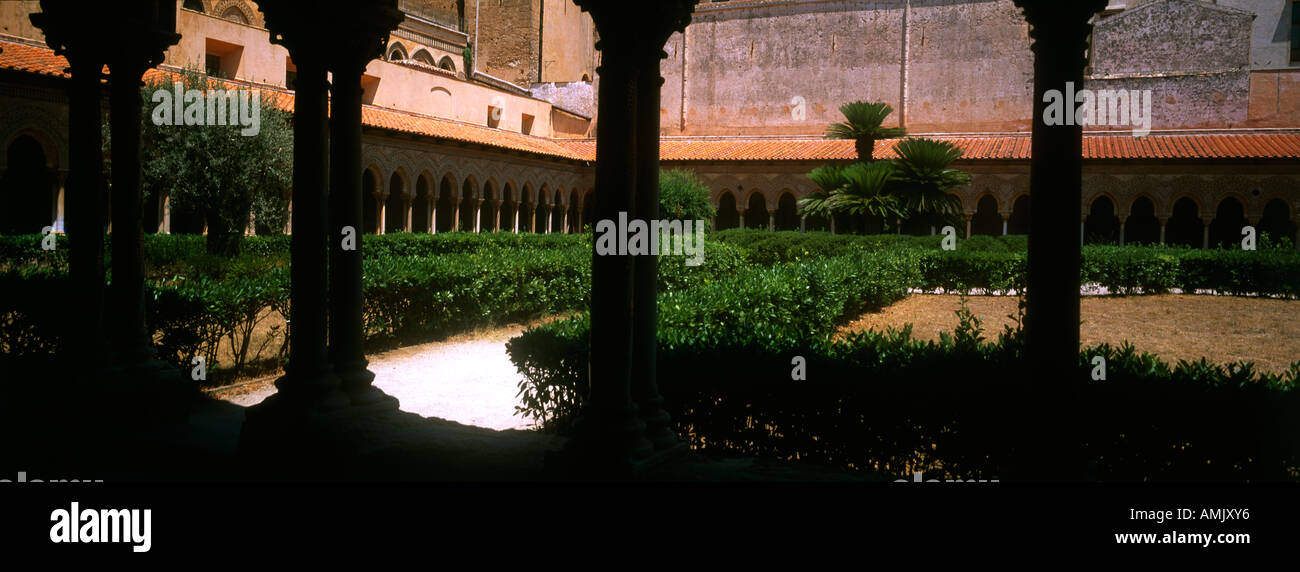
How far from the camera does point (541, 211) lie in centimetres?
2811

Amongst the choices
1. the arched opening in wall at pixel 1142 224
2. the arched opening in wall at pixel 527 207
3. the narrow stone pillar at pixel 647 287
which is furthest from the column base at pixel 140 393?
the arched opening in wall at pixel 1142 224

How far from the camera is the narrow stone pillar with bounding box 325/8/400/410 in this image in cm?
449

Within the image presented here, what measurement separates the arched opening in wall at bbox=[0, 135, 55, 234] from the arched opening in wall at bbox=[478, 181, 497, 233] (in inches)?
414

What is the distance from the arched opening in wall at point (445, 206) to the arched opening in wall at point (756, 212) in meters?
9.60

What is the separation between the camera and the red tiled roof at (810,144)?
69.8ft

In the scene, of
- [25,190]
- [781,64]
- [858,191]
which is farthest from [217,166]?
[781,64]

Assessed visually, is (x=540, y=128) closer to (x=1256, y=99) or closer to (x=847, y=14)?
(x=847, y=14)

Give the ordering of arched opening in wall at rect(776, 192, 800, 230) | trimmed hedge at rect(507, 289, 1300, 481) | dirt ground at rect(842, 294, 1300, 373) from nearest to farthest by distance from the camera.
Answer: trimmed hedge at rect(507, 289, 1300, 481) < dirt ground at rect(842, 294, 1300, 373) < arched opening in wall at rect(776, 192, 800, 230)

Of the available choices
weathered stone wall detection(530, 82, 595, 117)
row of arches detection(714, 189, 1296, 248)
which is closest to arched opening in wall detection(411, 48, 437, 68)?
weathered stone wall detection(530, 82, 595, 117)

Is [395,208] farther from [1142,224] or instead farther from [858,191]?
[1142,224]

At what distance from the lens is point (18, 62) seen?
15.4 meters

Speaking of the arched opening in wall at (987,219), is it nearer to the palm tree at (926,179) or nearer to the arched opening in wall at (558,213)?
the palm tree at (926,179)

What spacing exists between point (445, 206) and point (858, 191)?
40.1ft

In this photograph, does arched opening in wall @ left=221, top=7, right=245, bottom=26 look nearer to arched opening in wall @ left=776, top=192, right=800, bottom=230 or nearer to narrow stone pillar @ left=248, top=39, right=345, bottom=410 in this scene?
arched opening in wall @ left=776, top=192, right=800, bottom=230
